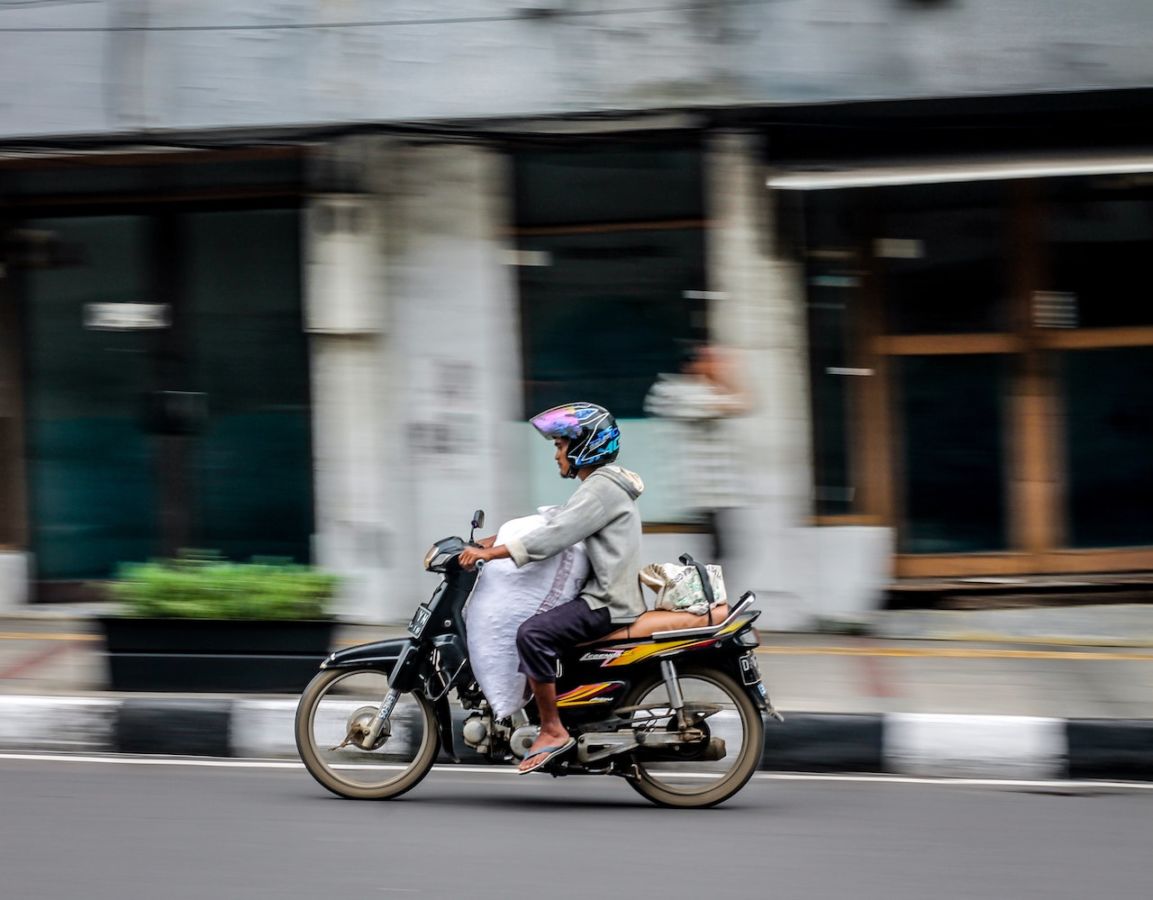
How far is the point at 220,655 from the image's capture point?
7180 millimetres

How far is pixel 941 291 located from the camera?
9.55m

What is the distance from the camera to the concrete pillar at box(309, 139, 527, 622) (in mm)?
9391

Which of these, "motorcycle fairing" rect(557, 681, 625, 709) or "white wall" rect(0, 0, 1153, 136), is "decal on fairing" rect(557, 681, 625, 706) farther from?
"white wall" rect(0, 0, 1153, 136)

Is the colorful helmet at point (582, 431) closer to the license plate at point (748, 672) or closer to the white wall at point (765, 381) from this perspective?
the license plate at point (748, 672)

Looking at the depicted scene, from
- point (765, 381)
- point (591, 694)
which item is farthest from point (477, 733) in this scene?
point (765, 381)

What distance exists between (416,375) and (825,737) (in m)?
3.89

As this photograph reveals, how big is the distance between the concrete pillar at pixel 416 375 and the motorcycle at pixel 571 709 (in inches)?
141

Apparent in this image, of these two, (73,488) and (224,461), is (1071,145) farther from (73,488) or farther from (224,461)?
(73,488)

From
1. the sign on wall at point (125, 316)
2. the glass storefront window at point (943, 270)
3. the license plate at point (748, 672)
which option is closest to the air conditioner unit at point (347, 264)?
the sign on wall at point (125, 316)

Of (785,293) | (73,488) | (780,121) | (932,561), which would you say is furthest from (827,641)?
(73,488)

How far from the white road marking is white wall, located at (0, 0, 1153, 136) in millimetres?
4220

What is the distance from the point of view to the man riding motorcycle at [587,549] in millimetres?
5531

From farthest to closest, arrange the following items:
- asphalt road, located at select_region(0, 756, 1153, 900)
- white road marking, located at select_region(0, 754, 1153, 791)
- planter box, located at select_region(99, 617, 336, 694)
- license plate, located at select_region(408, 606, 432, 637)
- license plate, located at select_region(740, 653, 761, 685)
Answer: planter box, located at select_region(99, 617, 336, 694)
white road marking, located at select_region(0, 754, 1153, 791)
license plate, located at select_region(408, 606, 432, 637)
license plate, located at select_region(740, 653, 761, 685)
asphalt road, located at select_region(0, 756, 1153, 900)

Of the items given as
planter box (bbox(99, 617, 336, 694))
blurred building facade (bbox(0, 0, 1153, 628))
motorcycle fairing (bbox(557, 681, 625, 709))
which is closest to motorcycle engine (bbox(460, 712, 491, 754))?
motorcycle fairing (bbox(557, 681, 625, 709))
